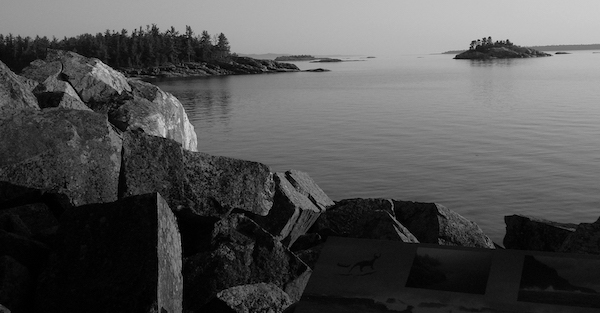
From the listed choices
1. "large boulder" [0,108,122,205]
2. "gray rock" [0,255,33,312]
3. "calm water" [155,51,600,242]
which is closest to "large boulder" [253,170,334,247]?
"large boulder" [0,108,122,205]

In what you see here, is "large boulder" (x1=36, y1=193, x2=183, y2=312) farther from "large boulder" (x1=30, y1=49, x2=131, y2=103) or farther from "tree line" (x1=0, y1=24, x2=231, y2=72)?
"tree line" (x1=0, y1=24, x2=231, y2=72)

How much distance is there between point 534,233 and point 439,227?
132cm

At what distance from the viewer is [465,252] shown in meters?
4.79

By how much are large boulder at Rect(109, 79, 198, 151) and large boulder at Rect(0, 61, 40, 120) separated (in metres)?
1.24

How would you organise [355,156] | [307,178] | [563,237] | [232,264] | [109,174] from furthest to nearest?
[355,156]
[307,178]
[563,237]
[109,174]
[232,264]

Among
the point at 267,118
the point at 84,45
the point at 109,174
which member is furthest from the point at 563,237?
the point at 84,45

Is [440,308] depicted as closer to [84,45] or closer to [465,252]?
[465,252]

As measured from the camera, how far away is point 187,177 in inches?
284

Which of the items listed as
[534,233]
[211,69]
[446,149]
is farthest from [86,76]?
[211,69]

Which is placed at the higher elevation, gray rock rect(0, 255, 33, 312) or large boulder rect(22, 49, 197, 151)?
large boulder rect(22, 49, 197, 151)

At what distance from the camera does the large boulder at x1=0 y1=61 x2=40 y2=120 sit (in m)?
7.86

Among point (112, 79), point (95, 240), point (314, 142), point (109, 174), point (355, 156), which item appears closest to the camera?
point (95, 240)

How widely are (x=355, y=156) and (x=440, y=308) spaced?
16.4 metres

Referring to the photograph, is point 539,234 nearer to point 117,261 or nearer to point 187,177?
point 187,177
